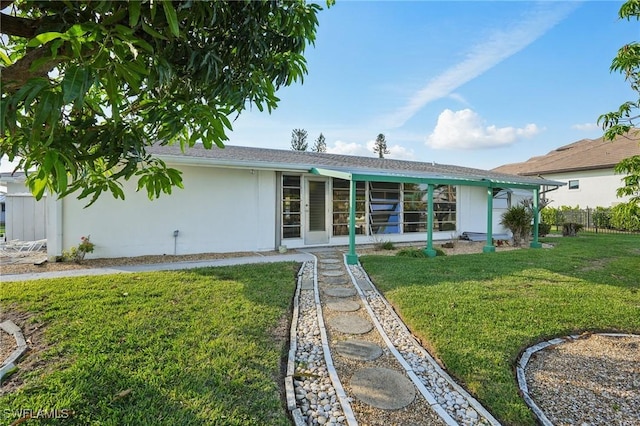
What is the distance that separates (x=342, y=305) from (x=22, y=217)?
1285 cm

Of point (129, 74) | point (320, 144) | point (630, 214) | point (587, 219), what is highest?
point (320, 144)

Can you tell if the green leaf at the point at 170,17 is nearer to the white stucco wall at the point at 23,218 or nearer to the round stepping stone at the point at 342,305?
the round stepping stone at the point at 342,305

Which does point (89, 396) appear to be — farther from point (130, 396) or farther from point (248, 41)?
point (248, 41)

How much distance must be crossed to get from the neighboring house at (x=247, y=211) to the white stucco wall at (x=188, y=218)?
0.02m

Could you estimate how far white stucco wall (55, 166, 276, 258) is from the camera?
815 centimetres

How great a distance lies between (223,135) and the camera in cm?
210

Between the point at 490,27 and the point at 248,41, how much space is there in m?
7.36

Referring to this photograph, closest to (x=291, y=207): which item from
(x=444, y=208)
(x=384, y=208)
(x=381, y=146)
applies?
(x=384, y=208)

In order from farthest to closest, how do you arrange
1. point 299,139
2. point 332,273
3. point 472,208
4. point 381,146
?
point 381,146
point 299,139
point 472,208
point 332,273

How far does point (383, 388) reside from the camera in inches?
116

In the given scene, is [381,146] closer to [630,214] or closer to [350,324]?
[630,214]

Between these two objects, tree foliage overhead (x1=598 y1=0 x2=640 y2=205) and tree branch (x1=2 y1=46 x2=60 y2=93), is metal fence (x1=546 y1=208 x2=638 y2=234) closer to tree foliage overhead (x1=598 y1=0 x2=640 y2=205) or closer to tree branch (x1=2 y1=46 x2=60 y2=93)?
tree foliage overhead (x1=598 y1=0 x2=640 y2=205)

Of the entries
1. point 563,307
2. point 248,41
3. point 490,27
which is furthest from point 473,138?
point 248,41

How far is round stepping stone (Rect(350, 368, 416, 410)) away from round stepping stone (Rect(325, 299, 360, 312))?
1.75m
